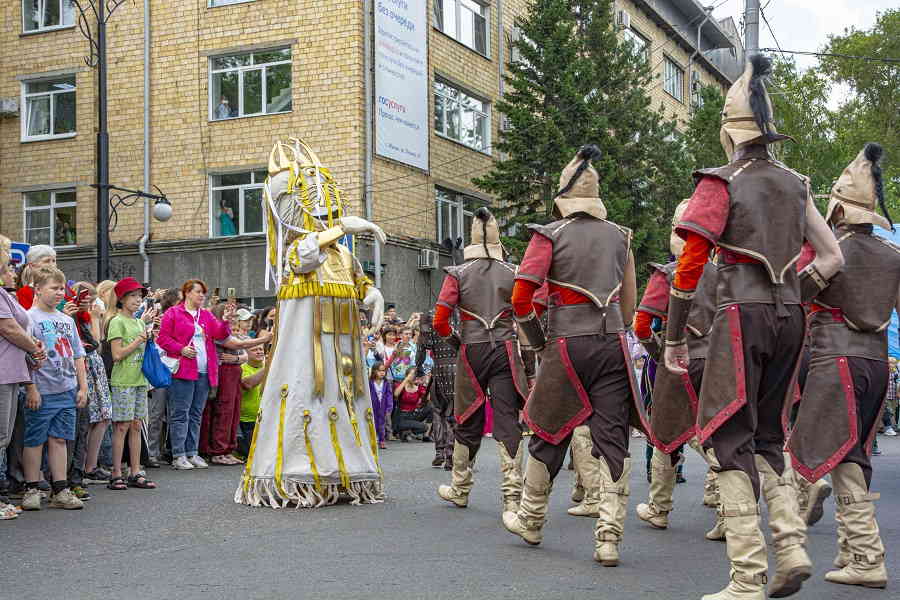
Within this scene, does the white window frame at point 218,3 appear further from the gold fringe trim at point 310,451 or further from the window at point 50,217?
the gold fringe trim at point 310,451

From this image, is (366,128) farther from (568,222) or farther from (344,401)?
(568,222)

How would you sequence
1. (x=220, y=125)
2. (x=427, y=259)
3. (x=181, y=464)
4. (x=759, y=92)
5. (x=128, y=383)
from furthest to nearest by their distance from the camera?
(x=427, y=259) → (x=220, y=125) → (x=181, y=464) → (x=128, y=383) → (x=759, y=92)

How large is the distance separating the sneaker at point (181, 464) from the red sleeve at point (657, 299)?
6.40m

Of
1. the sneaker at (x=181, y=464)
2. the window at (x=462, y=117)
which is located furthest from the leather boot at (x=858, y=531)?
the window at (x=462, y=117)

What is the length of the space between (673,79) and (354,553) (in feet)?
136

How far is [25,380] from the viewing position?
8.24 metres

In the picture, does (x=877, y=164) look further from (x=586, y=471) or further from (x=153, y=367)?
(x=153, y=367)

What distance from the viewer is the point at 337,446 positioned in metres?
8.77

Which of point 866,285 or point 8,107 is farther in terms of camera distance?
point 8,107

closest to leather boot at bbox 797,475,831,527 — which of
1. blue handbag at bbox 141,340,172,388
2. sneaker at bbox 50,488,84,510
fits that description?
sneaker at bbox 50,488,84,510

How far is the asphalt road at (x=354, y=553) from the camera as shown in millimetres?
5492

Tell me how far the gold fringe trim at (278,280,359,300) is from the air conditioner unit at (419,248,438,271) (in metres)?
18.5

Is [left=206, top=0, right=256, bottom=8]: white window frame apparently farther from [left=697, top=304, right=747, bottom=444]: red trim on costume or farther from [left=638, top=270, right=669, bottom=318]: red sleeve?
[left=697, top=304, right=747, bottom=444]: red trim on costume

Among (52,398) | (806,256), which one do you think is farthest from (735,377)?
(52,398)
